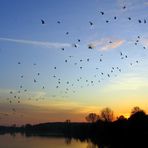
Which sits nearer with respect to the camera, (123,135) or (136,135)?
(136,135)

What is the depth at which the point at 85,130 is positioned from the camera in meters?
185

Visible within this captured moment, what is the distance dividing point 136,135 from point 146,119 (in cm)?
624

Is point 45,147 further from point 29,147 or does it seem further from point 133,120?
point 133,120

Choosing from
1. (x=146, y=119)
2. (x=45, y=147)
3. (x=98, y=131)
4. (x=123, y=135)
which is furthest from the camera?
(x=98, y=131)

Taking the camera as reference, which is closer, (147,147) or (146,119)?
(147,147)

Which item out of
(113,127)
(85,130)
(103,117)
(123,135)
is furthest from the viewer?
(85,130)

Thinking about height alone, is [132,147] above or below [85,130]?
below

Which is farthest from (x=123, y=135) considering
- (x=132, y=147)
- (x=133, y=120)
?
(x=132, y=147)

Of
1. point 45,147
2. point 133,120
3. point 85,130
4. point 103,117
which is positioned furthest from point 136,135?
point 85,130

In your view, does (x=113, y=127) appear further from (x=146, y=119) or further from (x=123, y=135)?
(x=146, y=119)

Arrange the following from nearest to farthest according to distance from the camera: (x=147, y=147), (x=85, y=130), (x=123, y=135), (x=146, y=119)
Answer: (x=147, y=147) < (x=146, y=119) < (x=123, y=135) < (x=85, y=130)

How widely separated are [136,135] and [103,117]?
67941mm

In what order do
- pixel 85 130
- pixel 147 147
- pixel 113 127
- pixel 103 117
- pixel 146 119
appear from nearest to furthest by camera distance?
pixel 147 147
pixel 146 119
pixel 113 127
pixel 103 117
pixel 85 130

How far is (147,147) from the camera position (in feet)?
221
